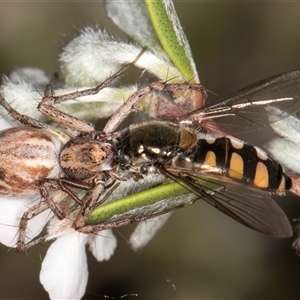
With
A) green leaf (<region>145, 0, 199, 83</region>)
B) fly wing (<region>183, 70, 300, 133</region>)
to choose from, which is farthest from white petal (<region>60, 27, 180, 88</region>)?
fly wing (<region>183, 70, 300, 133</region>)

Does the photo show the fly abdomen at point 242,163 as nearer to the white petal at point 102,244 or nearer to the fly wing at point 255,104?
the fly wing at point 255,104

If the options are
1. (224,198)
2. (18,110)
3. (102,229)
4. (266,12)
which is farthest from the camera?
(266,12)

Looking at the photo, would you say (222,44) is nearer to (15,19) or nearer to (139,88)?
(15,19)

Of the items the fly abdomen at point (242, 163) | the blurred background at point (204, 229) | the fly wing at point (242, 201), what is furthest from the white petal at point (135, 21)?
the blurred background at point (204, 229)

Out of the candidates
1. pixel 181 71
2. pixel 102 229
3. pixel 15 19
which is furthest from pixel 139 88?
pixel 15 19

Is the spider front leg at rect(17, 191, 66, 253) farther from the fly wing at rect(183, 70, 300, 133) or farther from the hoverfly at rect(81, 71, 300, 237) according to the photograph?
the fly wing at rect(183, 70, 300, 133)

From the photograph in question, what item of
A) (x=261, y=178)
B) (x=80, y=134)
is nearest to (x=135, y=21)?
(x=80, y=134)
